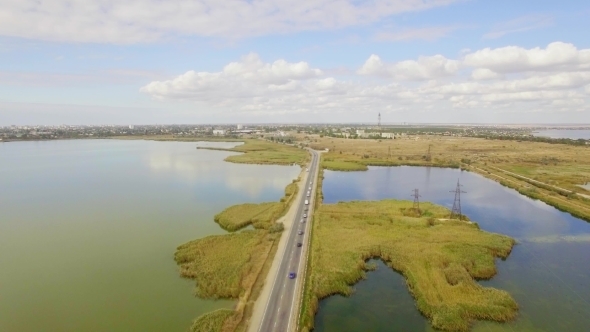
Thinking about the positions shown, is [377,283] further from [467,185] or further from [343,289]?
[467,185]

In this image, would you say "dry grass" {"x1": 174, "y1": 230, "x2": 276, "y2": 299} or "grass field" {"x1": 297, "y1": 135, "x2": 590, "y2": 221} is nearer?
"dry grass" {"x1": 174, "y1": 230, "x2": 276, "y2": 299}

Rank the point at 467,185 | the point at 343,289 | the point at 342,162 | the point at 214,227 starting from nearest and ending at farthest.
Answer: the point at 343,289, the point at 214,227, the point at 467,185, the point at 342,162

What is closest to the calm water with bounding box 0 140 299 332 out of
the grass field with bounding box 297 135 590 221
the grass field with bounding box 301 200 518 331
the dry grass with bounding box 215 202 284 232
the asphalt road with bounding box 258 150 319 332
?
the dry grass with bounding box 215 202 284 232

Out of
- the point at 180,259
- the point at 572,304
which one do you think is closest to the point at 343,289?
the point at 180,259

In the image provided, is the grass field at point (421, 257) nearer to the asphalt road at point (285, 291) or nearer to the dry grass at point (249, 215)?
the asphalt road at point (285, 291)

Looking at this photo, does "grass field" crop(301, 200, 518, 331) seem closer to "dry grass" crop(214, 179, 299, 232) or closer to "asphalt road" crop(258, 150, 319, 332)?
"asphalt road" crop(258, 150, 319, 332)

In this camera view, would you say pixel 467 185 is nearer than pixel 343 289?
No

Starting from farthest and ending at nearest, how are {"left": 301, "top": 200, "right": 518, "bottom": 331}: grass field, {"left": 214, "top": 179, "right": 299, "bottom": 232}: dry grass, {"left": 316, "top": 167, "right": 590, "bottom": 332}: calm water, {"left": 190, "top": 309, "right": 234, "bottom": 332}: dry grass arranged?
{"left": 214, "top": 179, "right": 299, "bottom": 232}: dry grass → {"left": 301, "top": 200, "right": 518, "bottom": 331}: grass field → {"left": 316, "top": 167, "right": 590, "bottom": 332}: calm water → {"left": 190, "top": 309, "right": 234, "bottom": 332}: dry grass
